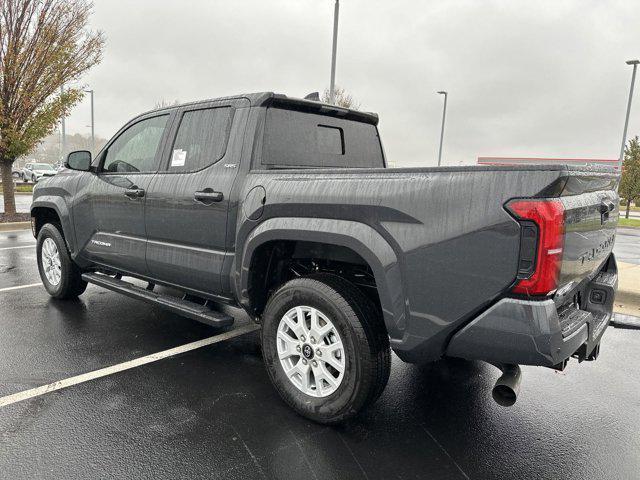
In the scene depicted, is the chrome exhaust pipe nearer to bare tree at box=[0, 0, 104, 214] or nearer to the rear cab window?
the rear cab window

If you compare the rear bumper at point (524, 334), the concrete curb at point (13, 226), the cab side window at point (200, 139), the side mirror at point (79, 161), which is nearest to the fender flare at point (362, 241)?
the rear bumper at point (524, 334)

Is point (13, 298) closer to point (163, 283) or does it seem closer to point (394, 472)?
point (163, 283)

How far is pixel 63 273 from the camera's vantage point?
511cm

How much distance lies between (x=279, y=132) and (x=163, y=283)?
1.61m

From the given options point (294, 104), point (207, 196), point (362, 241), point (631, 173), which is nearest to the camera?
point (362, 241)

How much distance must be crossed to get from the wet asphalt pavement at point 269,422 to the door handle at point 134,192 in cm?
126

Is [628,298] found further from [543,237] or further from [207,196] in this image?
[207,196]

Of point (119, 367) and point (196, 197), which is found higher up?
point (196, 197)

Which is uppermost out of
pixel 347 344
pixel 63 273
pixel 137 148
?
pixel 137 148

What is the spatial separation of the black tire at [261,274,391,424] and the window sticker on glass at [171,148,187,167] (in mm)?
1497

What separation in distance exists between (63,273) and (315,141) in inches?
130

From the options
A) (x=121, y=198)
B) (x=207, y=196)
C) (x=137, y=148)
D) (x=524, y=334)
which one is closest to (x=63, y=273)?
(x=121, y=198)

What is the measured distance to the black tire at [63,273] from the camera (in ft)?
16.6

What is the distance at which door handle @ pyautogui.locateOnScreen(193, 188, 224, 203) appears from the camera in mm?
3279
